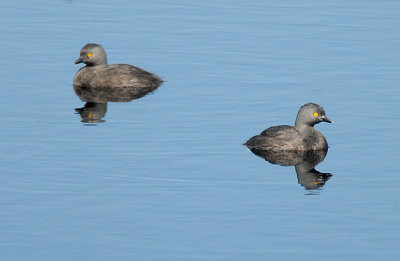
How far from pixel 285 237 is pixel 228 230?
2.86 ft

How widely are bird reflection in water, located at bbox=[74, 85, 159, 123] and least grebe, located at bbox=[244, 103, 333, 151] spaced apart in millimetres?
4138

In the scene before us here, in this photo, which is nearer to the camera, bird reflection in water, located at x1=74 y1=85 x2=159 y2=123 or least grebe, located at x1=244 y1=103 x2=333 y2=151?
least grebe, located at x1=244 y1=103 x2=333 y2=151

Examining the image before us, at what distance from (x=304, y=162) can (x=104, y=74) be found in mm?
8716

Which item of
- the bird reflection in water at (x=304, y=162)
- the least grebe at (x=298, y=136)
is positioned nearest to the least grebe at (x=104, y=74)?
the least grebe at (x=298, y=136)

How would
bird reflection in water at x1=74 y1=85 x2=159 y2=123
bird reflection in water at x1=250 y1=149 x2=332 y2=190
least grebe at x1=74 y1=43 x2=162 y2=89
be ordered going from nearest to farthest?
1. bird reflection in water at x1=250 y1=149 x2=332 y2=190
2. bird reflection in water at x1=74 y1=85 x2=159 y2=123
3. least grebe at x1=74 y1=43 x2=162 y2=89

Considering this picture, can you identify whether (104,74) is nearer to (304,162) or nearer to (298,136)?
(298,136)

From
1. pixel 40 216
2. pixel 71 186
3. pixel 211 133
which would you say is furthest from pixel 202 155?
pixel 40 216

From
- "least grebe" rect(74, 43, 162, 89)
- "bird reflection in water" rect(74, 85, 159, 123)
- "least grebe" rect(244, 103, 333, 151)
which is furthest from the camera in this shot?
"least grebe" rect(74, 43, 162, 89)

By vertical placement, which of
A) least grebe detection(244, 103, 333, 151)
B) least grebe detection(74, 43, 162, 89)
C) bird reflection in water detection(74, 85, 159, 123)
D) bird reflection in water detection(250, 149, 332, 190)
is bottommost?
bird reflection in water detection(250, 149, 332, 190)

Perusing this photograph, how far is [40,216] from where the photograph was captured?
1794cm

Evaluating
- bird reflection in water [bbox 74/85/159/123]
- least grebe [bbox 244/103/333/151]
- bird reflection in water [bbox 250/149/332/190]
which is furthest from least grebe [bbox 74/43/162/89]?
bird reflection in water [bbox 250/149/332/190]

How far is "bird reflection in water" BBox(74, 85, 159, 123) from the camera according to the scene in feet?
84.8

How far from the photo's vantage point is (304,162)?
22234 mm

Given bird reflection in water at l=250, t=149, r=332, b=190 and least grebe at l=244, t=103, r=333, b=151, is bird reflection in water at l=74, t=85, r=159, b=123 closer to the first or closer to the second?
least grebe at l=244, t=103, r=333, b=151
